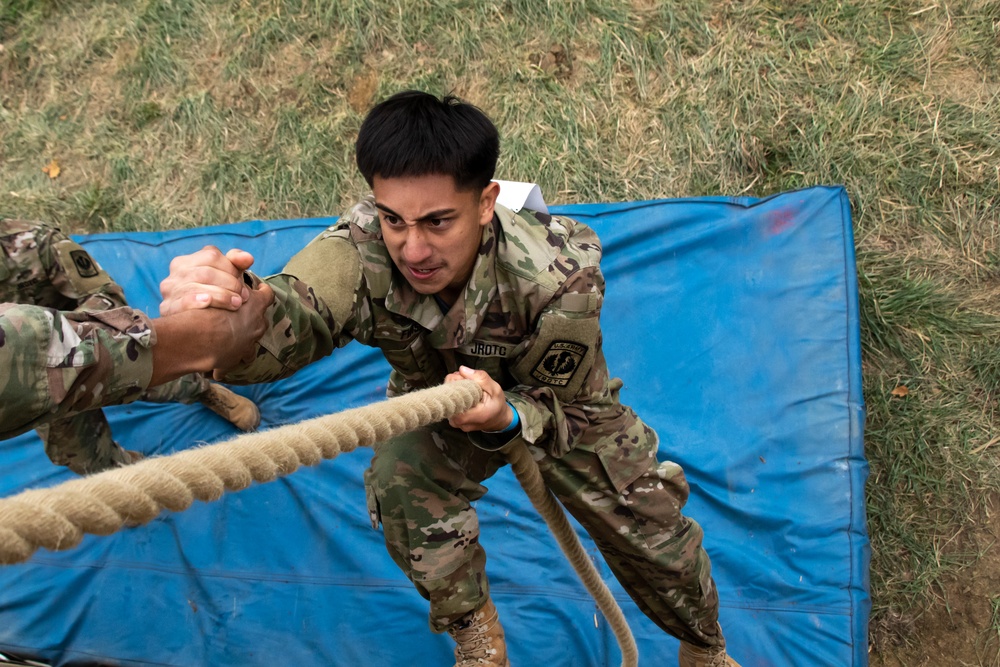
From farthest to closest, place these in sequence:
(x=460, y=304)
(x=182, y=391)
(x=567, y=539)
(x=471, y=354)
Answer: (x=182, y=391), (x=567, y=539), (x=471, y=354), (x=460, y=304)

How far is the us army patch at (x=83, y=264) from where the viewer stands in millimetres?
2988

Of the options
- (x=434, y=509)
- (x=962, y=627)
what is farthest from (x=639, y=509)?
(x=962, y=627)

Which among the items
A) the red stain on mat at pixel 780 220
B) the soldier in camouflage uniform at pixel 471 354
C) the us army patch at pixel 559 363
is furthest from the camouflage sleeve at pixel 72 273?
the red stain on mat at pixel 780 220

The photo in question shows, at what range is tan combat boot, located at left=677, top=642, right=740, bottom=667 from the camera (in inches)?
102

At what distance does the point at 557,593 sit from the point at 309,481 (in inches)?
45.3

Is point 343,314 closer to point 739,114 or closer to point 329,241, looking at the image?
point 329,241

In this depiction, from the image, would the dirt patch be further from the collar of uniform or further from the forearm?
the forearm

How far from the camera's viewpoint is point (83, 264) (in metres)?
3.01

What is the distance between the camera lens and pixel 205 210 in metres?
4.77

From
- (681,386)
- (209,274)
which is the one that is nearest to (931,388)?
(681,386)

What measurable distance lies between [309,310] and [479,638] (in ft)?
4.02

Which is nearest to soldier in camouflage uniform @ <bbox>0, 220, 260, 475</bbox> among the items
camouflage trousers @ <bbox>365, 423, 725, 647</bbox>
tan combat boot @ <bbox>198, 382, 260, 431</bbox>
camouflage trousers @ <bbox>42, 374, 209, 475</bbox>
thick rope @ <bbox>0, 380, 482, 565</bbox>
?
camouflage trousers @ <bbox>42, 374, 209, 475</bbox>

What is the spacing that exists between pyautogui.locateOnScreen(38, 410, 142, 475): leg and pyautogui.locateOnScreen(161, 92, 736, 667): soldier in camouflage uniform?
1.36m

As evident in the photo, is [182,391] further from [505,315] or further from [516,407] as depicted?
[516,407]
